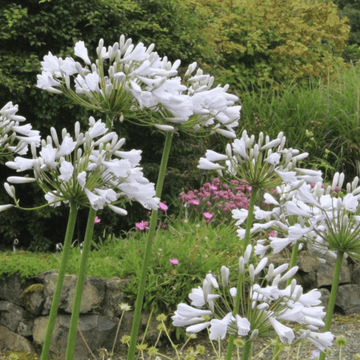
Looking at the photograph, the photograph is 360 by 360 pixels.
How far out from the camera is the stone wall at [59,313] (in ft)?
15.8

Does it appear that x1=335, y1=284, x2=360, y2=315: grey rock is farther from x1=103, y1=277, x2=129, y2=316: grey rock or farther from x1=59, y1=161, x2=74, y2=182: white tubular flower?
x1=59, y1=161, x2=74, y2=182: white tubular flower

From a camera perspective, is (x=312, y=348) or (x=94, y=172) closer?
(x=94, y=172)

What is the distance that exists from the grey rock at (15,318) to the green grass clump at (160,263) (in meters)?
0.29

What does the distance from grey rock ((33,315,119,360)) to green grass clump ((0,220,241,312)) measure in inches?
12.1

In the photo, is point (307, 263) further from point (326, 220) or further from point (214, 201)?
point (326, 220)

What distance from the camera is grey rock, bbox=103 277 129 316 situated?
4934 millimetres

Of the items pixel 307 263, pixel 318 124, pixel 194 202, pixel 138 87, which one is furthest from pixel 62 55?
pixel 138 87

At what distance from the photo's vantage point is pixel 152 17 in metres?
7.18

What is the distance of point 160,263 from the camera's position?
5.00m

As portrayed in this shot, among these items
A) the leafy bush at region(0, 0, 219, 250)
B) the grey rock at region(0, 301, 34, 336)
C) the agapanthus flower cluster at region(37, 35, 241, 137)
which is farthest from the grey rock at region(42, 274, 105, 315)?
the agapanthus flower cluster at region(37, 35, 241, 137)

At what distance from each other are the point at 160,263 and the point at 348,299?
234 centimetres

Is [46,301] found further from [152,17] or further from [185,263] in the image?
[152,17]

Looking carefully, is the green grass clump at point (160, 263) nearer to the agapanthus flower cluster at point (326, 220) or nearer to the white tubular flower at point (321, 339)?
the agapanthus flower cluster at point (326, 220)

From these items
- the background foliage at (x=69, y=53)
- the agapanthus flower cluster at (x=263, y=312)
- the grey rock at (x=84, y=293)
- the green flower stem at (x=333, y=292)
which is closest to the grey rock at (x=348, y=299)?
the background foliage at (x=69, y=53)
